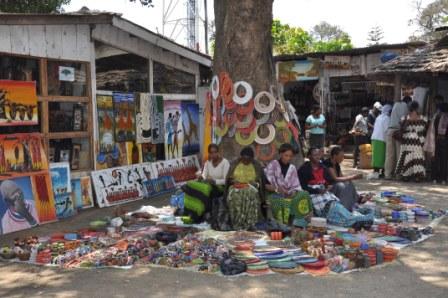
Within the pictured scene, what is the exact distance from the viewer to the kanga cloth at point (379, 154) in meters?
12.7

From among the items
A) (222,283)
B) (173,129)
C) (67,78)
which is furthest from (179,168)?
(222,283)

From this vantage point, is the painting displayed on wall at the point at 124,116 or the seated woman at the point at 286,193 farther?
the painting displayed on wall at the point at 124,116

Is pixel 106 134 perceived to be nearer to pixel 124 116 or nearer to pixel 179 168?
pixel 124 116

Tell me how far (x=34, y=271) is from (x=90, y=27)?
5.15 metres

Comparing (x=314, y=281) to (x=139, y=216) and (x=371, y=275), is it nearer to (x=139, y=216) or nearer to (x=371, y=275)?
(x=371, y=275)

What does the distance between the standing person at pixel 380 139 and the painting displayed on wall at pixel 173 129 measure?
4489 mm

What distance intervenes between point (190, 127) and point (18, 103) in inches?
208

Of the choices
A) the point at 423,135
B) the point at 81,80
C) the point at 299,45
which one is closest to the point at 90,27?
the point at 81,80

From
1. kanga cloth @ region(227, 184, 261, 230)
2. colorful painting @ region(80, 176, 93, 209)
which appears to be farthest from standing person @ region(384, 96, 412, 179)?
colorful painting @ region(80, 176, 93, 209)

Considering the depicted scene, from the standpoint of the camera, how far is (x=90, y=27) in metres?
9.74

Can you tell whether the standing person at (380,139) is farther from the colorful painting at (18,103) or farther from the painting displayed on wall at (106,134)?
the colorful painting at (18,103)

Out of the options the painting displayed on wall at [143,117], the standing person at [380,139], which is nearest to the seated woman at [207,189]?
the painting displayed on wall at [143,117]

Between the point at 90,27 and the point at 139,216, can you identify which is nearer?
the point at 139,216

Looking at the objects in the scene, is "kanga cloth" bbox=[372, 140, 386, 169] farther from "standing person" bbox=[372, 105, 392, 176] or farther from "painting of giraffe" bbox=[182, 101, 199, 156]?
"painting of giraffe" bbox=[182, 101, 199, 156]
